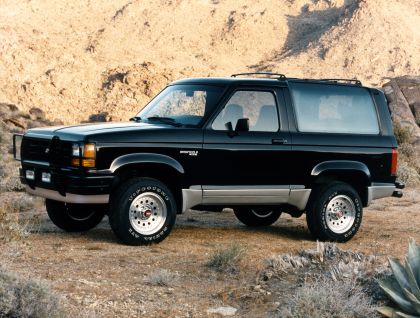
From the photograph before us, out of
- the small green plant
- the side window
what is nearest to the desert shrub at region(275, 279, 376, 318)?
the small green plant

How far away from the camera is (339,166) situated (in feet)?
34.3

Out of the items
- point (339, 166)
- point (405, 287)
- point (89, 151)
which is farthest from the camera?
point (339, 166)

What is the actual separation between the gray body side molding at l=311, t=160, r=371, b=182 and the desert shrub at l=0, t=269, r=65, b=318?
4.83 metres

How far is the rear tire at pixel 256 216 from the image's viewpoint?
11883mm

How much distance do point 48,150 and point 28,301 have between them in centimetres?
365

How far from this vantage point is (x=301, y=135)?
10289mm

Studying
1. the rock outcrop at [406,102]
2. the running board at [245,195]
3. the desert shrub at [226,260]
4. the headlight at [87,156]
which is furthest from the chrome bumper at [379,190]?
the rock outcrop at [406,102]

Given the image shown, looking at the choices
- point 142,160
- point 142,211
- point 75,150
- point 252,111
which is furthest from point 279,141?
point 75,150

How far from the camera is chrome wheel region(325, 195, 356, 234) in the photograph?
1052 cm

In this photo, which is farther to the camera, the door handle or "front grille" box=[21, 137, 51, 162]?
the door handle

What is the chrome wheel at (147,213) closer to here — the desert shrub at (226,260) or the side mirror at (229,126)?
the side mirror at (229,126)

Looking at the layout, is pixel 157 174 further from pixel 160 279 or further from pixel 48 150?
pixel 160 279

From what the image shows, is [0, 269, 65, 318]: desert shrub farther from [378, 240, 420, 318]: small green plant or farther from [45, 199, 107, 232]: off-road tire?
[45, 199, 107, 232]: off-road tire

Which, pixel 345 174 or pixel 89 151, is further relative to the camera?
pixel 345 174
